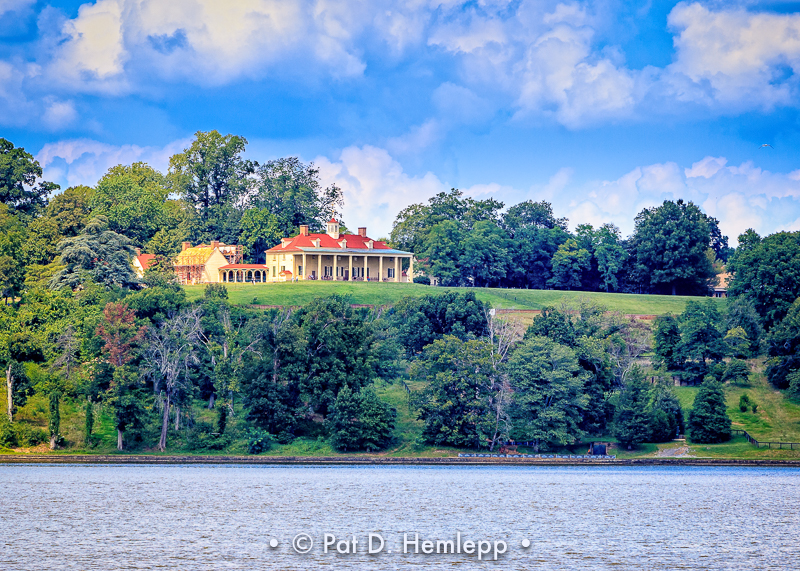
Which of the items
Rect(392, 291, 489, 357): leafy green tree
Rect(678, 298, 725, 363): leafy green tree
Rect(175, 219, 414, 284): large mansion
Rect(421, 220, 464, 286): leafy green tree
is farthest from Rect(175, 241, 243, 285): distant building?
Rect(678, 298, 725, 363): leafy green tree

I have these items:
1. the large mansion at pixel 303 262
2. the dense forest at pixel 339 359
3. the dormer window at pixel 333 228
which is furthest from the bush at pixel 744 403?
the dormer window at pixel 333 228

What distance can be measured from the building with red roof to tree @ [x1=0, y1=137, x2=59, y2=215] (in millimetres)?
26904

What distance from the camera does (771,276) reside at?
87438mm

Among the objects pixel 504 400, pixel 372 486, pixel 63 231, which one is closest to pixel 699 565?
pixel 372 486

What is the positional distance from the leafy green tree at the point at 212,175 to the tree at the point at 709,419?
79303mm

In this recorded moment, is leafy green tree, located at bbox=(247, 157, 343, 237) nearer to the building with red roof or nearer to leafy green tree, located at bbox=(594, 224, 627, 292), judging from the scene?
the building with red roof

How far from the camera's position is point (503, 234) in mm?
130625

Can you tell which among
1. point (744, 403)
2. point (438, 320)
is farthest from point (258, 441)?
point (744, 403)

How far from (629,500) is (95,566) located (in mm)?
28904

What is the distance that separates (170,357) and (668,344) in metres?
43.9

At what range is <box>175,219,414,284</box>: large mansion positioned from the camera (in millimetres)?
118812

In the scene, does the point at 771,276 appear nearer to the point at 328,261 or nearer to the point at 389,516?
the point at 328,261

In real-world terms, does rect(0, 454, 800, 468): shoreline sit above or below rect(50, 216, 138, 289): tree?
below

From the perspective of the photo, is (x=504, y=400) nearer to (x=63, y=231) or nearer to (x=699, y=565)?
(x=699, y=565)
